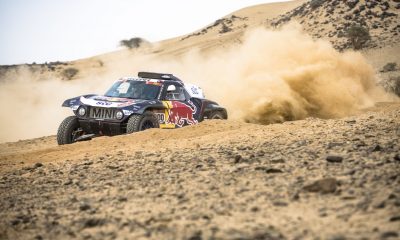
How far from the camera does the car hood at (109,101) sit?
37.0 feet

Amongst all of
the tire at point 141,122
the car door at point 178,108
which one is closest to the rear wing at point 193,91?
the car door at point 178,108

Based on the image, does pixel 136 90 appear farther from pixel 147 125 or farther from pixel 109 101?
pixel 147 125

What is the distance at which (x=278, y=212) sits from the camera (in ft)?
14.7

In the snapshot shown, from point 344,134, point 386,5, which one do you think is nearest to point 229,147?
point 344,134

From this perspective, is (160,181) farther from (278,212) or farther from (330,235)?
(330,235)

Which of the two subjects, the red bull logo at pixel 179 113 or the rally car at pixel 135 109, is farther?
the red bull logo at pixel 179 113

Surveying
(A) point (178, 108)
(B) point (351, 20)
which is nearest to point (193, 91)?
(A) point (178, 108)

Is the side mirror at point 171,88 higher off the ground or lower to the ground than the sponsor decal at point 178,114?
higher

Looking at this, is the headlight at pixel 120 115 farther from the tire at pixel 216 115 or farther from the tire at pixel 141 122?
the tire at pixel 216 115

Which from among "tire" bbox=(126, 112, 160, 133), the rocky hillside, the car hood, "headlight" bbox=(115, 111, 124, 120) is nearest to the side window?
the car hood

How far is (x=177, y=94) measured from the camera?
12742mm

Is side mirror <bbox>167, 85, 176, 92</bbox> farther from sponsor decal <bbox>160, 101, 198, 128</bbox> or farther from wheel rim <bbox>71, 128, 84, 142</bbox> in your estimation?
wheel rim <bbox>71, 128, 84, 142</bbox>

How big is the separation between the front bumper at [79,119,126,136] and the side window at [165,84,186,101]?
1583mm

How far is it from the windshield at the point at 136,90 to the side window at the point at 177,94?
319 millimetres
